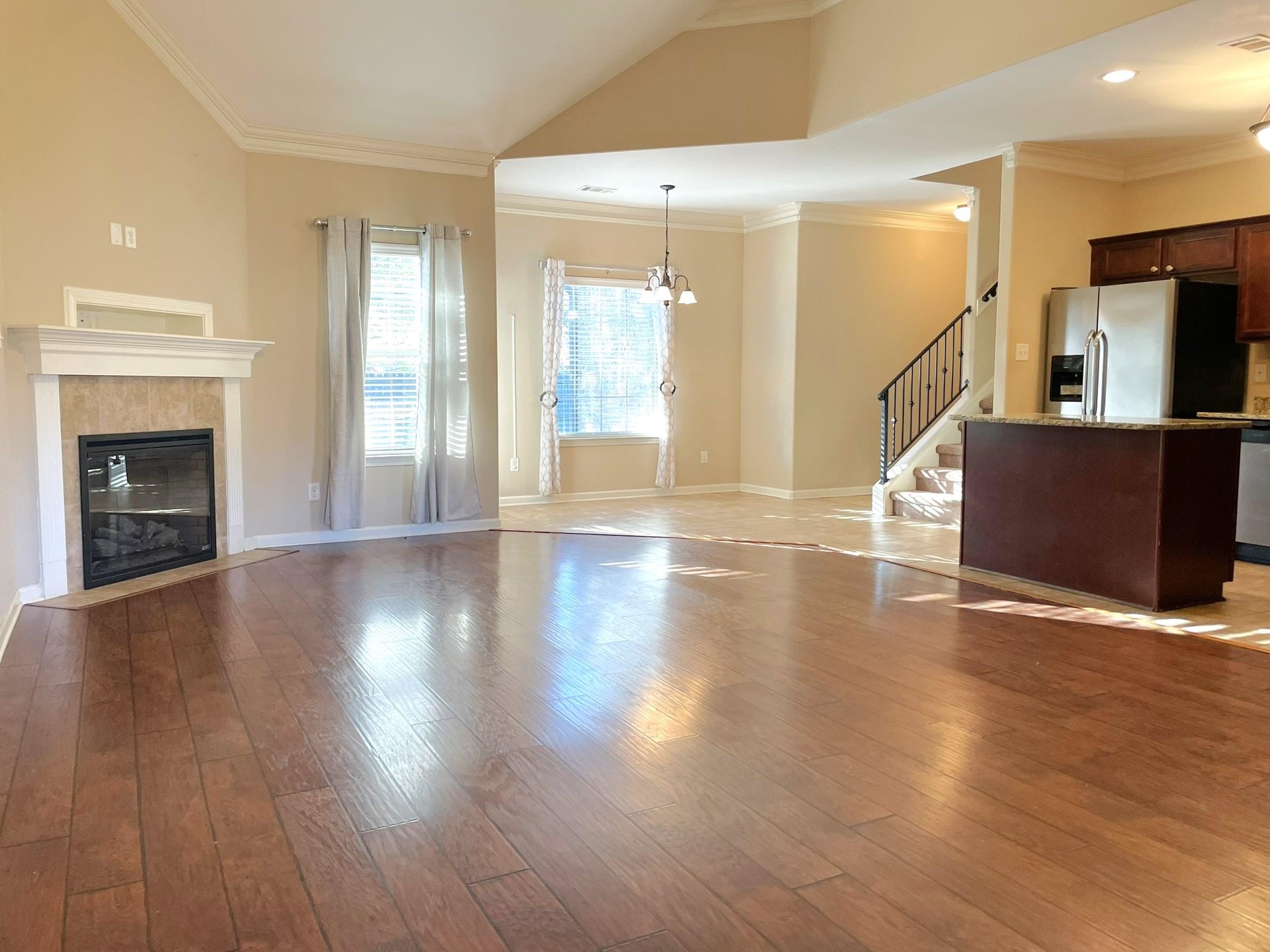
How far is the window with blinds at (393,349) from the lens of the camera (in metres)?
6.61

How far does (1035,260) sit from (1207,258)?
1.10m

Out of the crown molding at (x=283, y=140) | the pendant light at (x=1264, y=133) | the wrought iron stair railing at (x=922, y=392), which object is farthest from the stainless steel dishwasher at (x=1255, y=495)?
the crown molding at (x=283, y=140)

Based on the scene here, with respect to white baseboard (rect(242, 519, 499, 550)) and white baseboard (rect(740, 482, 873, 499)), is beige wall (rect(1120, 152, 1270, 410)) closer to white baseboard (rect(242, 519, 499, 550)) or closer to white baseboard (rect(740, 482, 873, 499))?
white baseboard (rect(740, 482, 873, 499))

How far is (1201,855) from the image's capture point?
212 centimetres

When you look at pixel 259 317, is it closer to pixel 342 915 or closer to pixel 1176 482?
pixel 342 915

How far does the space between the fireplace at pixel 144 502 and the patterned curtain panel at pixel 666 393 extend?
442cm

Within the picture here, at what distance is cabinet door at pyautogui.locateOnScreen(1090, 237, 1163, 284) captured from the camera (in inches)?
255

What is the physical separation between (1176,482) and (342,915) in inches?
165

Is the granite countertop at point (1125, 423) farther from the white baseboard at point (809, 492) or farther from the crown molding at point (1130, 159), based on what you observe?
the white baseboard at point (809, 492)

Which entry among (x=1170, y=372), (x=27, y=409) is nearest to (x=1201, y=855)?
(x=1170, y=372)

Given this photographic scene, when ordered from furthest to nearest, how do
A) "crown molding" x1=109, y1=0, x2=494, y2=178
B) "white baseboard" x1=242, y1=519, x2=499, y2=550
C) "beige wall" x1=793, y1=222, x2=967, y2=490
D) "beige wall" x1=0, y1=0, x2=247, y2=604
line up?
"beige wall" x1=793, y1=222, x2=967, y2=490, "white baseboard" x1=242, y1=519, x2=499, y2=550, "crown molding" x1=109, y1=0, x2=494, y2=178, "beige wall" x1=0, y1=0, x2=247, y2=604

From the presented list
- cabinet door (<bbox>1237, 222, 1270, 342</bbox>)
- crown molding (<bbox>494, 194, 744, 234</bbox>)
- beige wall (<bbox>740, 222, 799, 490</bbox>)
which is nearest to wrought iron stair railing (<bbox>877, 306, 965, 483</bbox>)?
beige wall (<bbox>740, 222, 799, 490</bbox>)

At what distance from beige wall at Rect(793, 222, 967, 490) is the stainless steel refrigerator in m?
2.74

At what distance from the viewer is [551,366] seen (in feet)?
27.2
